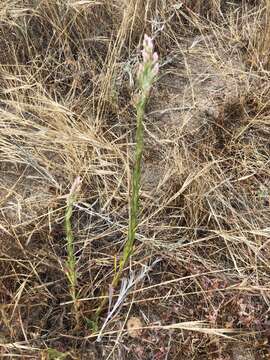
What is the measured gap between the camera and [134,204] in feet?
4.16

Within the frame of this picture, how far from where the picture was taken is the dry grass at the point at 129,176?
1.58 meters

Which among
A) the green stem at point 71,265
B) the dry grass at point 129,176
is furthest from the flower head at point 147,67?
the dry grass at point 129,176

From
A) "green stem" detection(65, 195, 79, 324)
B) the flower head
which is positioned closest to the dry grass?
"green stem" detection(65, 195, 79, 324)

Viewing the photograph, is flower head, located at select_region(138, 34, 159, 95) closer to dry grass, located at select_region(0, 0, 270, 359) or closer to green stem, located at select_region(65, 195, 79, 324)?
green stem, located at select_region(65, 195, 79, 324)

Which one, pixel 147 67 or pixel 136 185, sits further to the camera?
pixel 136 185

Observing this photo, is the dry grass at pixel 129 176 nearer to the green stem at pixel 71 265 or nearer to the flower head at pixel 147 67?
the green stem at pixel 71 265

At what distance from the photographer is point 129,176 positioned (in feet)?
6.07

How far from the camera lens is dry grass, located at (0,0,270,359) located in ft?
5.18

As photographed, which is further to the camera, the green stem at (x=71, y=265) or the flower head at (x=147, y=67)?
the green stem at (x=71, y=265)

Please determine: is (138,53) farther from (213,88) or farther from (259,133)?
(259,133)

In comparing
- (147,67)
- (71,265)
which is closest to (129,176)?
(71,265)

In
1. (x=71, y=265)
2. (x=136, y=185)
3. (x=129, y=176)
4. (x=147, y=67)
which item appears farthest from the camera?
(x=129, y=176)

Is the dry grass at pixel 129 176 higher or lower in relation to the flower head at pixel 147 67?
lower

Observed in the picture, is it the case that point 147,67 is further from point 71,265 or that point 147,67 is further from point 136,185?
point 71,265
